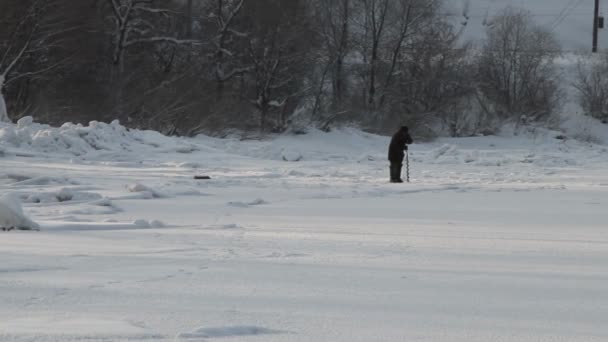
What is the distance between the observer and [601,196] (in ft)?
46.7

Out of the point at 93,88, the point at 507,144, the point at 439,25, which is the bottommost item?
the point at 507,144

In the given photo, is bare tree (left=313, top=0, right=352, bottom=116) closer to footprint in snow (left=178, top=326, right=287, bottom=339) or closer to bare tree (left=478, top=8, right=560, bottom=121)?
bare tree (left=478, top=8, right=560, bottom=121)

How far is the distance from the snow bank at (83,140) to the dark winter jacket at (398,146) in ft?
24.9

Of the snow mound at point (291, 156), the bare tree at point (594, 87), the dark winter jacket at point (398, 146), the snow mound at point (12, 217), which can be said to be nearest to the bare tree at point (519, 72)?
the bare tree at point (594, 87)

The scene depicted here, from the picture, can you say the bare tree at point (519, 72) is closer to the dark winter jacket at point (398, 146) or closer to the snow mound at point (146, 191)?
the dark winter jacket at point (398, 146)

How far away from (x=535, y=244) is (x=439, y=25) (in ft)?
138

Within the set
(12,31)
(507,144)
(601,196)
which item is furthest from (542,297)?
(507,144)

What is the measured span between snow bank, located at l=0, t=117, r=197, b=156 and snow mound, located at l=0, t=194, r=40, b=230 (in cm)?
1394

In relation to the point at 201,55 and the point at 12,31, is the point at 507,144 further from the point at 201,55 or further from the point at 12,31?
the point at 12,31

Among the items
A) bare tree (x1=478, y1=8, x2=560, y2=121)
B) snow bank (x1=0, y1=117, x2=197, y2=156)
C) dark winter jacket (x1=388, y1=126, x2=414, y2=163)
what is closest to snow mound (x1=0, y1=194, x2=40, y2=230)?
dark winter jacket (x1=388, y1=126, x2=414, y2=163)

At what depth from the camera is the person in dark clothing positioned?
61.3 feet

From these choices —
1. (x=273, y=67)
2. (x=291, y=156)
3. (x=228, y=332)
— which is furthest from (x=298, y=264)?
(x=273, y=67)

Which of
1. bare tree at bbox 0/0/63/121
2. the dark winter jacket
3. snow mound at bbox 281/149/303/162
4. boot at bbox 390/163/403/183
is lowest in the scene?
snow mound at bbox 281/149/303/162

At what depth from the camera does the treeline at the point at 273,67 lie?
123 feet
